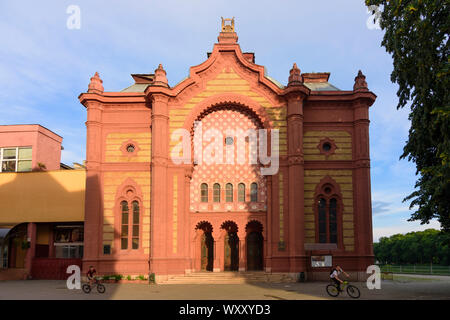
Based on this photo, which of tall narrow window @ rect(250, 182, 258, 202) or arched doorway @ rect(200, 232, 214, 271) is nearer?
tall narrow window @ rect(250, 182, 258, 202)

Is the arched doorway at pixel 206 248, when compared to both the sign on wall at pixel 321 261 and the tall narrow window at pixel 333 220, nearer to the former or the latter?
the sign on wall at pixel 321 261

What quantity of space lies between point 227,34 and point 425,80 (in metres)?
19.2

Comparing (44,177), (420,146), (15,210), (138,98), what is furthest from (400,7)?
(15,210)

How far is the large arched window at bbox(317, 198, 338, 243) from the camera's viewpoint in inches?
1299

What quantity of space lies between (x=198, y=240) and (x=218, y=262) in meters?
2.40

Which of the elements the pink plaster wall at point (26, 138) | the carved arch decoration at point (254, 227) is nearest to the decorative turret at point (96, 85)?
the pink plaster wall at point (26, 138)

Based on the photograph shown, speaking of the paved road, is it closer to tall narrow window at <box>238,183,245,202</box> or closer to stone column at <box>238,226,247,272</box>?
stone column at <box>238,226,247,272</box>

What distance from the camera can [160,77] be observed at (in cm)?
3400

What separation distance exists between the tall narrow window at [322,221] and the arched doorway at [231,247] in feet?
21.2

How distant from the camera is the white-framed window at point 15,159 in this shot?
4097 centimetres

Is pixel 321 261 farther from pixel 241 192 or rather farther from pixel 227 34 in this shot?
pixel 227 34

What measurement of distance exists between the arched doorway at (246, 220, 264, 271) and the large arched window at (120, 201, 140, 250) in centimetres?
853

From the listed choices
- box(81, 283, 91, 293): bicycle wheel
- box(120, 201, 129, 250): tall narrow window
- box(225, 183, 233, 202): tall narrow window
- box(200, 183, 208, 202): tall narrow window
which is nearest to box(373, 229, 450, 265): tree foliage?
box(225, 183, 233, 202): tall narrow window

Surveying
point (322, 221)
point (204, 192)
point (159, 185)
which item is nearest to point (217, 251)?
point (204, 192)
